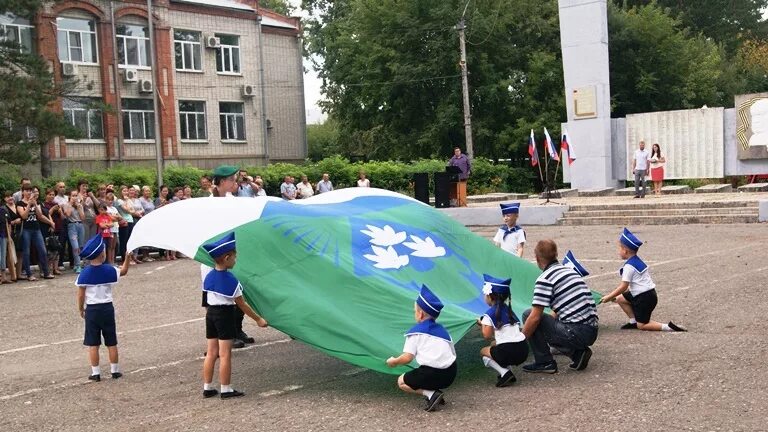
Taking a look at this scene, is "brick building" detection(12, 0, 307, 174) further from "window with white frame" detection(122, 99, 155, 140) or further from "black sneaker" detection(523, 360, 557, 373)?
"black sneaker" detection(523, 360, 557, 373)

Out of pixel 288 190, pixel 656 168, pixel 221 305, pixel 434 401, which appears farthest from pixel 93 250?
pixel 656 168

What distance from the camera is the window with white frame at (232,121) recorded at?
43978mm

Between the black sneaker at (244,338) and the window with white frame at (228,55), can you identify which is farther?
the window with white frame at (228,55)

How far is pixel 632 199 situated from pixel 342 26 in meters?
26.4

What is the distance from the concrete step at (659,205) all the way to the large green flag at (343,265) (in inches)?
564

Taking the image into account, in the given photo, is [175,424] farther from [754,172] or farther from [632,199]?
[754,172]

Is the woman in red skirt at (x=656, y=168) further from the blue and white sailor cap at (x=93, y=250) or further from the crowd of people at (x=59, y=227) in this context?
the blue and white sailor cap at (x=93, y=250)

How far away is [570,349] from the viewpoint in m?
7.83

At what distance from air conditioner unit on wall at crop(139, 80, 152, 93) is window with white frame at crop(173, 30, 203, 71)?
2.21 meters

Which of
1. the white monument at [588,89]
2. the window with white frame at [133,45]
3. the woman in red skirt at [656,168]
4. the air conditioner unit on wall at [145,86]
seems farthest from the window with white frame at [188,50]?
the woman in red skirt at [656,168]

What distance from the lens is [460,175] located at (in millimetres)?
26781

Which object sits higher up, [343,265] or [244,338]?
[343,265]

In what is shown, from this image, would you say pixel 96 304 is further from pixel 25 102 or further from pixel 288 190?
pixel 25 102

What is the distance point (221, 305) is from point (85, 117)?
3327 cm
